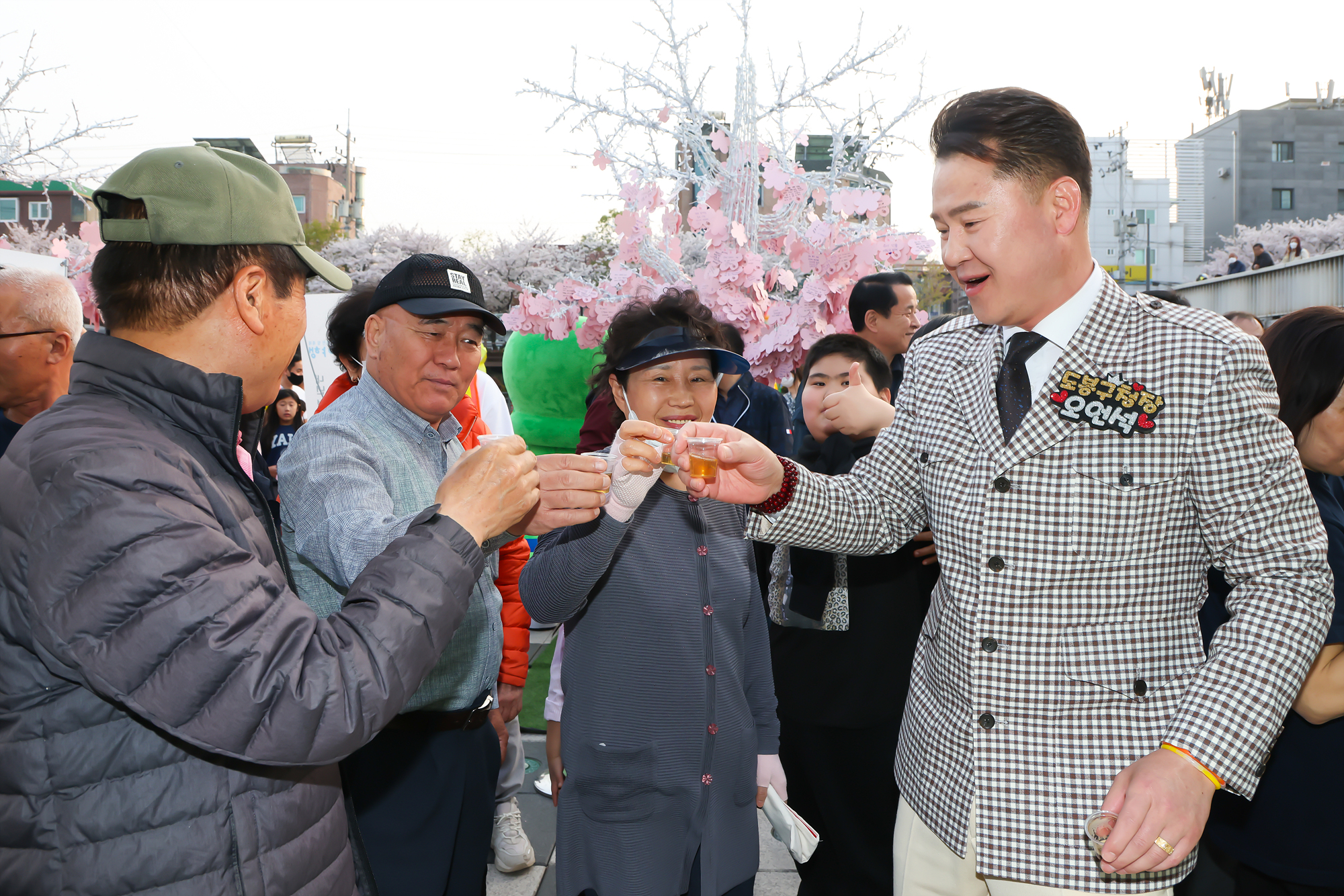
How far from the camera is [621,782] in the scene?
2180 mm

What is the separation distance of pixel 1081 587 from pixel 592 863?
4.69ft

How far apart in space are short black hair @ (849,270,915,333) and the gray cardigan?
2432 millimetres

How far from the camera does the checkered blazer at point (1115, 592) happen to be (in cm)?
148

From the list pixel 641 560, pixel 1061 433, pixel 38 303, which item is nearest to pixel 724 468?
pixel 641 560

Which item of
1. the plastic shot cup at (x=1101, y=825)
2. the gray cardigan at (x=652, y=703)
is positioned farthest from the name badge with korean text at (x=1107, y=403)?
the gray cardigan at (x=652, y=703)

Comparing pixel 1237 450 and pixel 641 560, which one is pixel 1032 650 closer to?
pixel 1237 450

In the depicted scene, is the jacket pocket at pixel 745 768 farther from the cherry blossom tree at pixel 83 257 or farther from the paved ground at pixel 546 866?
the cherry blossom tree at pixel 83 257

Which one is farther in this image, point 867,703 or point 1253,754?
point 867,703

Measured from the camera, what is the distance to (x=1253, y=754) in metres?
1.44

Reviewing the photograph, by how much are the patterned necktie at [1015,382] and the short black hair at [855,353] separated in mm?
1591

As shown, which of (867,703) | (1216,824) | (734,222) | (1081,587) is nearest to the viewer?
(1081,587)

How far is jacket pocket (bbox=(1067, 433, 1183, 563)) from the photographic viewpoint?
158 centimetres

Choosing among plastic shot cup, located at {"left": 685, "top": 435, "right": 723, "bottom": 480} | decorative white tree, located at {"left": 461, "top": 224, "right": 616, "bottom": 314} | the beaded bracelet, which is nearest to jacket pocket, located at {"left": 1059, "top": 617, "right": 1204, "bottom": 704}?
the beaded bracelet

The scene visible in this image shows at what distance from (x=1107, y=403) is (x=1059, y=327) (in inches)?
8.2
